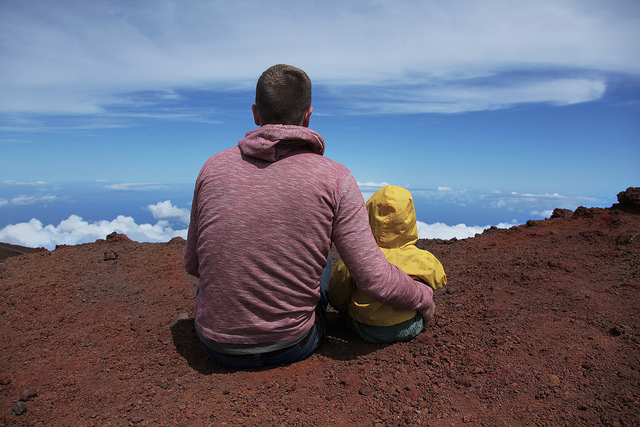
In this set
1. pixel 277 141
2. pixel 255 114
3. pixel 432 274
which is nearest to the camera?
pixel 277 141

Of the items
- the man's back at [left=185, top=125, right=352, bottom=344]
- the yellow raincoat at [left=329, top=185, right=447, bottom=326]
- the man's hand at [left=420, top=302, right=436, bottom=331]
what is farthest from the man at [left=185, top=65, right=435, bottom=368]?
the man's hand at [left=420, top=302, right=436, bottom=331]

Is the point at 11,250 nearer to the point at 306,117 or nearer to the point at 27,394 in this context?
the point at 27,394

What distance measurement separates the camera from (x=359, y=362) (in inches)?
148

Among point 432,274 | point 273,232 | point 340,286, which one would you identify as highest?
point 273,232

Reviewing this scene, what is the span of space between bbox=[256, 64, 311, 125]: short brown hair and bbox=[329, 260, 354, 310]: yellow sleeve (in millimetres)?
1400

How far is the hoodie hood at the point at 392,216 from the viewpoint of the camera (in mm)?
3652

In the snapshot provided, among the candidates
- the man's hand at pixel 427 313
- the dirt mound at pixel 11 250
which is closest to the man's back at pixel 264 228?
the man's hand at pixel 427 313

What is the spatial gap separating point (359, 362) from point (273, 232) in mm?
1426

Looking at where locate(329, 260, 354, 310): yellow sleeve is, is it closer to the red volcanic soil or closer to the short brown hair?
the red volcanic soil

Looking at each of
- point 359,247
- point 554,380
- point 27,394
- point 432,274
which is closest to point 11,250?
point 27,394

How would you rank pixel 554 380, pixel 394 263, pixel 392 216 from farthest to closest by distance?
1. pixel 394 263
2. pixel 392 216
3. pixel 554 380

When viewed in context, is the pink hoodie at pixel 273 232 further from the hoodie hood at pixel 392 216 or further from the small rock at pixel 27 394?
the small rock at pixel 27 394

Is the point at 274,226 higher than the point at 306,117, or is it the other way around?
the point at 306,117

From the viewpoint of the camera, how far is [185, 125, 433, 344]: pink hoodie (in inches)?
122
